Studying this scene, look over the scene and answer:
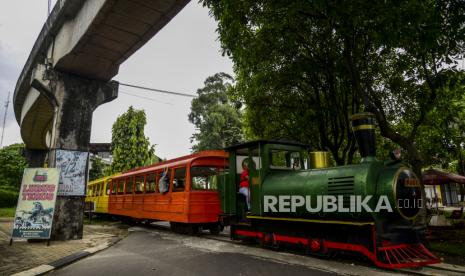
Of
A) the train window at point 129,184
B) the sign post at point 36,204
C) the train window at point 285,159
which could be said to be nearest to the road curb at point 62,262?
the sign post at point 36,204

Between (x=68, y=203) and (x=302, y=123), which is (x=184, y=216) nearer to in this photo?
(x=68, y=203)

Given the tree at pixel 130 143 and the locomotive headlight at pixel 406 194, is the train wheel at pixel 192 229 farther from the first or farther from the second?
the tree at pixel 130 143

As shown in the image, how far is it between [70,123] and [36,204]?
2898 mm

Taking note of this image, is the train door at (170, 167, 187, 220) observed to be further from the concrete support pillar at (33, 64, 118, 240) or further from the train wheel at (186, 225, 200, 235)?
the concrete support pillar at (33, 64, 118, 240)

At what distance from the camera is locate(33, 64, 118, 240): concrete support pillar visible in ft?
33.9

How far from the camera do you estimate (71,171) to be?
1065cm

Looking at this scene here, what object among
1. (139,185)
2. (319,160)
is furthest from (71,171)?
(319,160)

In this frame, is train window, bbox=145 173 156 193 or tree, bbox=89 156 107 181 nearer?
train window, bbox=145 173 156 193

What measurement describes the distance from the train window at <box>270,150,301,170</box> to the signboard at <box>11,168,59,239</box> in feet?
20.9

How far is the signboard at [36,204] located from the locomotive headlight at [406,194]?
8.84m

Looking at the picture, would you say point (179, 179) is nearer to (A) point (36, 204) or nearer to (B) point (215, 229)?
(B) point (215, 229)

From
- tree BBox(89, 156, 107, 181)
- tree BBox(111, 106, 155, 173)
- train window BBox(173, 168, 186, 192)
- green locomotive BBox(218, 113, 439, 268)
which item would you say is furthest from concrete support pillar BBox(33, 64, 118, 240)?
tree BBox(89, 156, 107, 181)

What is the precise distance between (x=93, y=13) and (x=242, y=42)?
162 inches

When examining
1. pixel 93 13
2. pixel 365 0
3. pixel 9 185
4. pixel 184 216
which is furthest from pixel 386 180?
pixel 9 185
